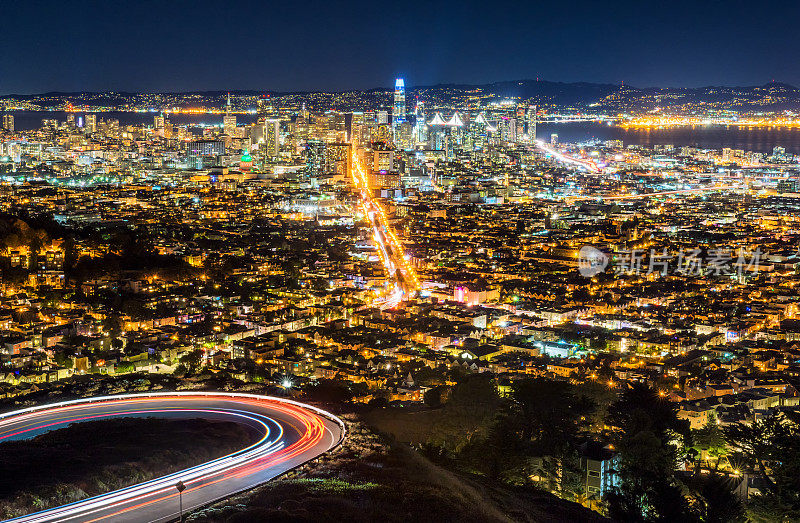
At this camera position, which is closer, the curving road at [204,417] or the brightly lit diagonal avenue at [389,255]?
the curving road at [204,417]

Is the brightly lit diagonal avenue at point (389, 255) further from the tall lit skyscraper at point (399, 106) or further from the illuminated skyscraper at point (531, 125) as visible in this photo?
the illuminated skyscraper at point (531, 125)

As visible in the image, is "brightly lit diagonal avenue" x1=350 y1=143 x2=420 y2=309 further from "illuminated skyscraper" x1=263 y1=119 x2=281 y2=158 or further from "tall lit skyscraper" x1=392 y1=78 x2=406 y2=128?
"tall lit skyscraper" x1=392 y1=78 x2=406 y2=128

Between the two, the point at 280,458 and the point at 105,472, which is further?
the point at 280,458

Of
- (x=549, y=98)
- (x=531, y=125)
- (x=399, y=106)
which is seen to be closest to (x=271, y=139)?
(x=399, y=106)

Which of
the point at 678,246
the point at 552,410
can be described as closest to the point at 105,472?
the point at 552,410

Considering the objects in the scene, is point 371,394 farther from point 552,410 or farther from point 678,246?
point 678,246

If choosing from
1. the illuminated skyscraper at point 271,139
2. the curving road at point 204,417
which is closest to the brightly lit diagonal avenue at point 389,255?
the curving road at point 204,417

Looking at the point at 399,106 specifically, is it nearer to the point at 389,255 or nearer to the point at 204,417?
the point at 389,255
